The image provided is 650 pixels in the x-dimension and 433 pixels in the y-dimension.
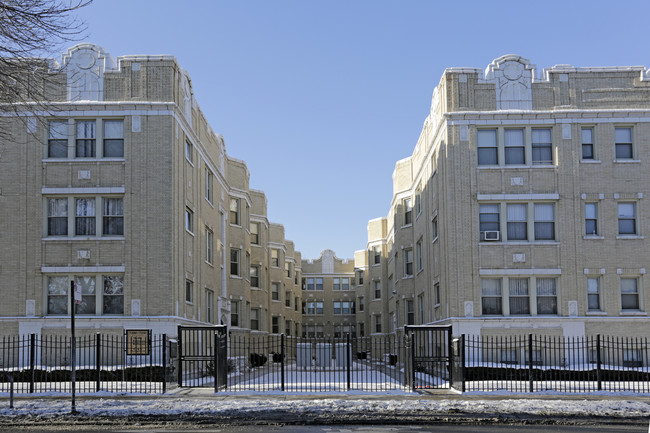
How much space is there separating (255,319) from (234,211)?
8428 millimetres

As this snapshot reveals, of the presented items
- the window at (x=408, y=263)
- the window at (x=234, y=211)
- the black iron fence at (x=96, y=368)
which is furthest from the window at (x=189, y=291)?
the window at (x=408, y=263)

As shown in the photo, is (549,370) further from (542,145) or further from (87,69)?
(87,69)

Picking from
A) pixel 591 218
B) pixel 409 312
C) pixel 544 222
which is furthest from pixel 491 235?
pixel 409 312

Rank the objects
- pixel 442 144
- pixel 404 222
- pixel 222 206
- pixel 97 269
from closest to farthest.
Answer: pixel 97 269, pixel 442 144, pixel 222 206, pixel 404 222

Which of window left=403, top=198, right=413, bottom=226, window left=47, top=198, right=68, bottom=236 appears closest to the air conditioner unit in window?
window left=47, top=198, right=68, bottom=236

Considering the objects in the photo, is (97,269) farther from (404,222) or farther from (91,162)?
(404,222)

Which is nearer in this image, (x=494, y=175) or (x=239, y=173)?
(x=494, y=175)

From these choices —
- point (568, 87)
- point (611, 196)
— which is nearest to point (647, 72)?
point (568, 87)

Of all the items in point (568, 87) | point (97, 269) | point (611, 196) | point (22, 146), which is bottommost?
point (97, 269)

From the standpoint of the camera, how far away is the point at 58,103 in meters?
29.5

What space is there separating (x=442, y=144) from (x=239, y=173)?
20675 millimetres

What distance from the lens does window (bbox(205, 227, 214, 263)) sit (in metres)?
38.4

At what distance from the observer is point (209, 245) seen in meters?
39.8

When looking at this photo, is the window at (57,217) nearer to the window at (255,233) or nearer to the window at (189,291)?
the window at (189,291)
